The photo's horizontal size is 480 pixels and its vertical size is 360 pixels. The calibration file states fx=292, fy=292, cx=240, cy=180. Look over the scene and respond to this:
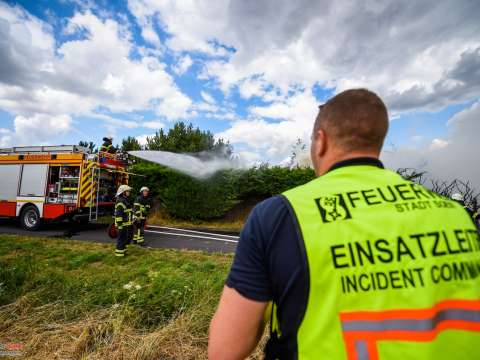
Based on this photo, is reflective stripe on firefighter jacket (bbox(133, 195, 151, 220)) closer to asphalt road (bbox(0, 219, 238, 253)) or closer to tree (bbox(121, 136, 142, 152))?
asphalt road (bbox(0, 219, 238, 253))

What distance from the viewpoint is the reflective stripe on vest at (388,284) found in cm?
92

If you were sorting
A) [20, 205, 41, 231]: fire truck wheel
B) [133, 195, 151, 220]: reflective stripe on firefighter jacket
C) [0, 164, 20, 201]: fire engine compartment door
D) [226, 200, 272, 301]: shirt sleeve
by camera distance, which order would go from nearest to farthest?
[226, 200, 272, 301]: shirt sleeve < [133, 195, 151, 220]: reflective stripe on firefighter jacket < [20, 205, 41, 231]: fire truck wheel < [0, 164, 20, 201]: fire engine compartment door

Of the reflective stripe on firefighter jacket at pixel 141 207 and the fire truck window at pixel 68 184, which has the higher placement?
the fire truck window at pixel 68 184

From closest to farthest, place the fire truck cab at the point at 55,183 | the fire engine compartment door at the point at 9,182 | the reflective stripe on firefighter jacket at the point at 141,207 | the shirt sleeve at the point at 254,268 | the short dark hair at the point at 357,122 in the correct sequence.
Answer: the shirt sleeve at the point at 254,268 → the short dark hair at the point at 357,122 → the reflective stripe on firefighter jacket at the point at 141,207 → the fire truck cab at the point at 55,183 → the fire engine compartment door at the point at 9,182

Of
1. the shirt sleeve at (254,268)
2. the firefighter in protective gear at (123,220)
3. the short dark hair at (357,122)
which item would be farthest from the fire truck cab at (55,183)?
the short dark hair at (357,122)

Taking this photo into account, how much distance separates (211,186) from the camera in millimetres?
14227

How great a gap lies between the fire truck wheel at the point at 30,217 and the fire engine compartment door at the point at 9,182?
2.74ft

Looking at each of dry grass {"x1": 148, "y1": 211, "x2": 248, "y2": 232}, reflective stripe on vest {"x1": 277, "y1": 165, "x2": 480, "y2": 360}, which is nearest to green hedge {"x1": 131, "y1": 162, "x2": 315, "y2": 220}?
dry grass {"x1": 148, "y1": 211, "x2": 248, "y2": 232}

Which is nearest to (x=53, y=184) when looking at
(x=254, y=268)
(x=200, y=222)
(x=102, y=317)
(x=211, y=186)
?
(x=200, y=222)

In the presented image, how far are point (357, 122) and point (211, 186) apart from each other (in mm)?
13211

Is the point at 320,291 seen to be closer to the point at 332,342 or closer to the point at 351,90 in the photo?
the point at 332,342

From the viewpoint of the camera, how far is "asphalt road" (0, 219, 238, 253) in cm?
913

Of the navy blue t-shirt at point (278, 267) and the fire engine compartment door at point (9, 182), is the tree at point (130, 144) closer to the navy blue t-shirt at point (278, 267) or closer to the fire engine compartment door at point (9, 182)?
the fire engine compartment door at point (9, 182)

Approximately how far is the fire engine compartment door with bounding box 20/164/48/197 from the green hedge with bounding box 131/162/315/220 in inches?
160
